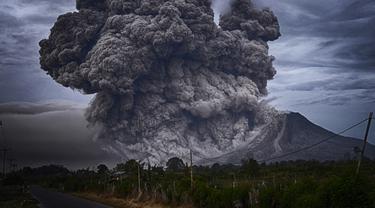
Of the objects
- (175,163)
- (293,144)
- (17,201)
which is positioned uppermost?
(293,144)

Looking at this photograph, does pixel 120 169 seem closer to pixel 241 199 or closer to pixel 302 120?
pixel 241 199

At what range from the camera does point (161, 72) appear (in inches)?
3812

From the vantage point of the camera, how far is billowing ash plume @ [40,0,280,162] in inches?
3430

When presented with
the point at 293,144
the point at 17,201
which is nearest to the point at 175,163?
the point at 17,201

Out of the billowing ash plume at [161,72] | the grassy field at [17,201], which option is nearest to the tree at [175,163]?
the billowing ash plume at [161,72]

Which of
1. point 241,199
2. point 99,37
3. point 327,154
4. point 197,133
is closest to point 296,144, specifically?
point 327,154

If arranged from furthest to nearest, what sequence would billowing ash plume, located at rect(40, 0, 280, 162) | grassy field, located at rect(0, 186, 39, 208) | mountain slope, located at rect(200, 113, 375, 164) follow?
1. mountain slope, located at rect(200, 113, 375, 164)
2. billowing ash plume, located at rect(40, 0, 280, 162)
3. grassy field, located at rect(0, 186, 39, 208)

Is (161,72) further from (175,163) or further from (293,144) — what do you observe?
(293,144)

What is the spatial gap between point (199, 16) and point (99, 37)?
61.8 feet

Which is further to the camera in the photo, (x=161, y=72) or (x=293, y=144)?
(x=293, y=144)

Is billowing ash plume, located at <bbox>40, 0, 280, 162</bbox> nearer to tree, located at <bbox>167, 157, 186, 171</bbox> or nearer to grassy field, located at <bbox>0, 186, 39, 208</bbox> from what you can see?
tree, located at <bbox>167, 157, 186, 171</bbox>

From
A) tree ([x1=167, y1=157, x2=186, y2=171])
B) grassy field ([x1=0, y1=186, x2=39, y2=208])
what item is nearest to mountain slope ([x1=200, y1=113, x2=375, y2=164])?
tree ([x1=167, y1=157, x2=186, y2=171])

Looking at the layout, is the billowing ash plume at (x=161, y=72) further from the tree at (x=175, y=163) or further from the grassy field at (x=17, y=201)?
the grassy field at (x=17, y=201)

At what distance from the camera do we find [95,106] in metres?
96.2
